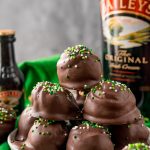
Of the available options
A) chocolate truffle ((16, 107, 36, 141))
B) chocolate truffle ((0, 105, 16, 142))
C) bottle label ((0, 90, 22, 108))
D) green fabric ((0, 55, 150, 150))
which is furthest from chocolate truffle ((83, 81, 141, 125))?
green fabric ((0, 55, 150, 150))

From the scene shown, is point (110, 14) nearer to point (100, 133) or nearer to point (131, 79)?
point (131, 79)

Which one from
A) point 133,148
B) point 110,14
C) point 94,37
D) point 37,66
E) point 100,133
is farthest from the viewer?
point 94,37

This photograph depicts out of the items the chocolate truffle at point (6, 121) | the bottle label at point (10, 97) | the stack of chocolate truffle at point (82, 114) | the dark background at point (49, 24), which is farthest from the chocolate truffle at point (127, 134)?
the dark background at point (49, 24)

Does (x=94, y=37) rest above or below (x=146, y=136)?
above

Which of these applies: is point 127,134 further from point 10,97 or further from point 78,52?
point 10,97

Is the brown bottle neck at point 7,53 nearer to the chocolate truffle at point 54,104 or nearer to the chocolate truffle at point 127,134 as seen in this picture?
the chocolate truffle at point 54,104

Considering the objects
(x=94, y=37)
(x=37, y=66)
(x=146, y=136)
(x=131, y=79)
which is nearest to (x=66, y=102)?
(x=146, y=136)

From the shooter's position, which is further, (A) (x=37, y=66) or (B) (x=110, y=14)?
(A) (x=37, y=66)

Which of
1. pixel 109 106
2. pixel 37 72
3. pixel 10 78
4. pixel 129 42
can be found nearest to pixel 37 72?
pixel 37 72
